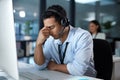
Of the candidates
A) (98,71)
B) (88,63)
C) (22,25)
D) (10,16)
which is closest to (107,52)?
(98,71)

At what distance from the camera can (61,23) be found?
4.99 feet

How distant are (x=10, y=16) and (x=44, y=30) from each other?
0.70 m

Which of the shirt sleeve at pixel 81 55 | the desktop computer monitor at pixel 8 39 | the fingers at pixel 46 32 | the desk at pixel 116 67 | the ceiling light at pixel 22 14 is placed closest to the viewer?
the desktop computer monitor at pixel 8 39

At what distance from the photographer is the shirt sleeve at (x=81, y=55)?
1334mm

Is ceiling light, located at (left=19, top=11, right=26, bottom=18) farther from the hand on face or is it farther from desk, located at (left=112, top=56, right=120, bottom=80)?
the hand on face

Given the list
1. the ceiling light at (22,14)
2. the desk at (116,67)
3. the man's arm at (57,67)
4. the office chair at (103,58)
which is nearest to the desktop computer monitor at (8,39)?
Result: the man's arm at (57,67)

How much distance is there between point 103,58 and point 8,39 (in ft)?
3.61

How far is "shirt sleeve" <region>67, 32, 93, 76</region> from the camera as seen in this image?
1.33 metres

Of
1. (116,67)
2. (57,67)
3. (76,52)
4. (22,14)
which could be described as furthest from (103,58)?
(22,14)

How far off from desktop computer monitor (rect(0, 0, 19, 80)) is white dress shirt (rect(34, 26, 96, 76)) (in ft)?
1.86

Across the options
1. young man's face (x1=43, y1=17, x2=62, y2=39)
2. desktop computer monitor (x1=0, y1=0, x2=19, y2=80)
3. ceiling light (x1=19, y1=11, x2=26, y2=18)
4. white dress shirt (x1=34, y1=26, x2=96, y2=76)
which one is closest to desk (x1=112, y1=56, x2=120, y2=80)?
white dress shirt (x1=34, y1=26, x2=96, y2=76)

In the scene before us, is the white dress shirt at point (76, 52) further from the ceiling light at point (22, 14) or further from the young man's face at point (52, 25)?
the ceiling light at point (22, 14)

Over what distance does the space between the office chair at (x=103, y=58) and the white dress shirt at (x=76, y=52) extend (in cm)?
24

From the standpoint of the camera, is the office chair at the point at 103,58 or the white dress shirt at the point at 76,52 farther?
the office chair at the point at 103,58
